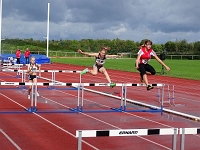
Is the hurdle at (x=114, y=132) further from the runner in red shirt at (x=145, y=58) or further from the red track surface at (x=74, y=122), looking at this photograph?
the runner in red shirt at (x=145, y=58)

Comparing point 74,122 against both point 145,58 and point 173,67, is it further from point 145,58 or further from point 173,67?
point 173,67

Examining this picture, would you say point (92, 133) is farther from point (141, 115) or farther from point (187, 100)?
point (187, 100)

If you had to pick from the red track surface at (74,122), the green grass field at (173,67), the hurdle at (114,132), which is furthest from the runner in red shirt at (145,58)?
the green grass field at (173,67)

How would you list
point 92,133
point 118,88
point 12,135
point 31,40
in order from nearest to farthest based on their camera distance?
point 92,133 < point 12,135 < point 118,88 < point 31,40

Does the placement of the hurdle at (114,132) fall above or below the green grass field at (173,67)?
above

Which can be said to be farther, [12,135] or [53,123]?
[53,123]

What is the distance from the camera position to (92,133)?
19.6 ft

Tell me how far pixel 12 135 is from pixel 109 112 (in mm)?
4888

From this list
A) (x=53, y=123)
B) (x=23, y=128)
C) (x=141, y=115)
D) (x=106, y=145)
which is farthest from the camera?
(x=141, y=115)

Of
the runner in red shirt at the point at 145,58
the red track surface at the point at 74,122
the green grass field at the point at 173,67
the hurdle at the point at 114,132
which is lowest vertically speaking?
the red track surface at the point at 74,122

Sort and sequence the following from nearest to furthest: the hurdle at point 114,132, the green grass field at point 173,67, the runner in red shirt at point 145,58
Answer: the hurdle at point 114,132 → the runner in red shirt at point 145,58 → the green grass field at point 173,67

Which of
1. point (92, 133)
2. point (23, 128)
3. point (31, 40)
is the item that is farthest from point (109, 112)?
point (31, 40)

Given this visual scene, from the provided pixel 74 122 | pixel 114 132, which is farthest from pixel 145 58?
pixel 114 132

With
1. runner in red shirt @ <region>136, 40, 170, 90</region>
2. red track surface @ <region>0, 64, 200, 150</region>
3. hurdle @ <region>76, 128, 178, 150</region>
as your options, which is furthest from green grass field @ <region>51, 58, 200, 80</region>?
hurdle @ <region>76, 128, 178, 150</region>
